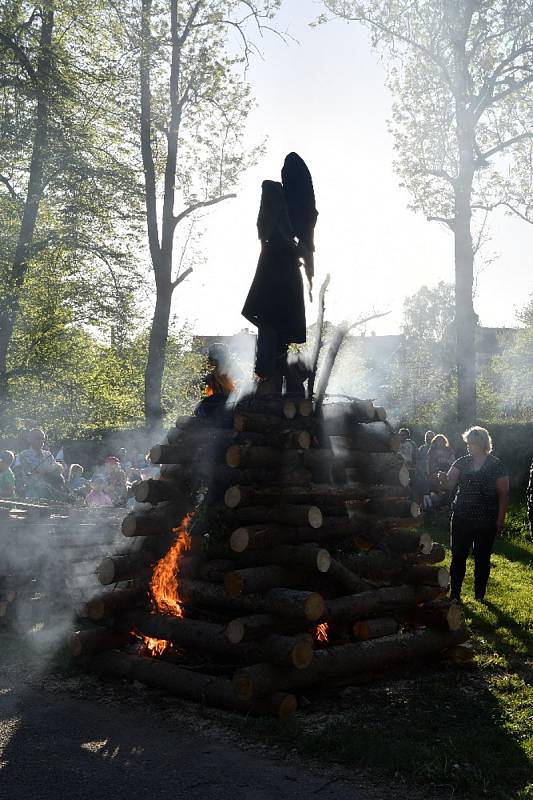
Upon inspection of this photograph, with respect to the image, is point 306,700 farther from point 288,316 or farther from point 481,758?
point 288,316

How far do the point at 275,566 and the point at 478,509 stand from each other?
3.80 meters

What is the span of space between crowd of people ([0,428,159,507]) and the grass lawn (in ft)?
21.7

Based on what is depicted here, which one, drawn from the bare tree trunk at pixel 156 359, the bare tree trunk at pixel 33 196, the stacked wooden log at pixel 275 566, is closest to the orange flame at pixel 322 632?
the stacked wooden log at pixel 275 566

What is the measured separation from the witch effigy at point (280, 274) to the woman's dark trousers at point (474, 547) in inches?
127

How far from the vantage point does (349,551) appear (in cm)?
774

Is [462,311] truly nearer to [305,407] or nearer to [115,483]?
[115,483]

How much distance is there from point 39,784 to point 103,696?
1.81 metres

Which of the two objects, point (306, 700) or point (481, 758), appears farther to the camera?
point (306, 700)

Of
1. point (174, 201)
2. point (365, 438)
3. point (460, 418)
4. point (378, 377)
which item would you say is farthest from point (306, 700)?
point (378, 377)

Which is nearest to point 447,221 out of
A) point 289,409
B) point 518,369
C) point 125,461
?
point 125,461

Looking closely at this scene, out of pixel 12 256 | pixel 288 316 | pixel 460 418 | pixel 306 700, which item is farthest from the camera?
pixel 12 256

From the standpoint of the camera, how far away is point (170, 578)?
746 cm

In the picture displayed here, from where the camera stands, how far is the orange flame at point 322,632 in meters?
7.12

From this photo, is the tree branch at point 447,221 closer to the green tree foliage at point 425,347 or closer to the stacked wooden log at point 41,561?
the green tree foliage at point 425,347
